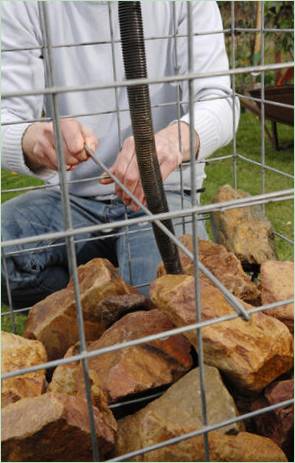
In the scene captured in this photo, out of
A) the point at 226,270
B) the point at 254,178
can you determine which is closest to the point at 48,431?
the point at 226,270

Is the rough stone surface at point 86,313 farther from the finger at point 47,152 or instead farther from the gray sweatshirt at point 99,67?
the gray sweatshirt at point 99,67

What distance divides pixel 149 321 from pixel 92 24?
76cm

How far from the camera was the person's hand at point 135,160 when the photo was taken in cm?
83

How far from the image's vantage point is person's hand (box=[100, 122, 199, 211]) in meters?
0.83

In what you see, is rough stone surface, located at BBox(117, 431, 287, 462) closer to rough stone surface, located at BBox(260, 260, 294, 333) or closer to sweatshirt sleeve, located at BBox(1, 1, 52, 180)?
rough stone surface, located at BBox(260, 260, 294, 333)

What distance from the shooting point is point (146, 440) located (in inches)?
22.3

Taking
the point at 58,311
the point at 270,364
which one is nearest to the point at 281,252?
the point at 58,311

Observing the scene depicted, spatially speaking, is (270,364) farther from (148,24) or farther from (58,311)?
(148,24)

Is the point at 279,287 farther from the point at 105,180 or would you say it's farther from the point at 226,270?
the point at 105,180

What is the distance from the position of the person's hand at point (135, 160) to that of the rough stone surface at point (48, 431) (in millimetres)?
373

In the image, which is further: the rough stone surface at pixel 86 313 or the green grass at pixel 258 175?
the green grass at pixel 258 175

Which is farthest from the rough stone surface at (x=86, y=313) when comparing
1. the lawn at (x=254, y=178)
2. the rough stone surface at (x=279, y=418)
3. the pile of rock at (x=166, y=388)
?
the lawn at (x=254, y=178)

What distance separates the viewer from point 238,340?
23.5 inches

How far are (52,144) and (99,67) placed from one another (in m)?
0.35
